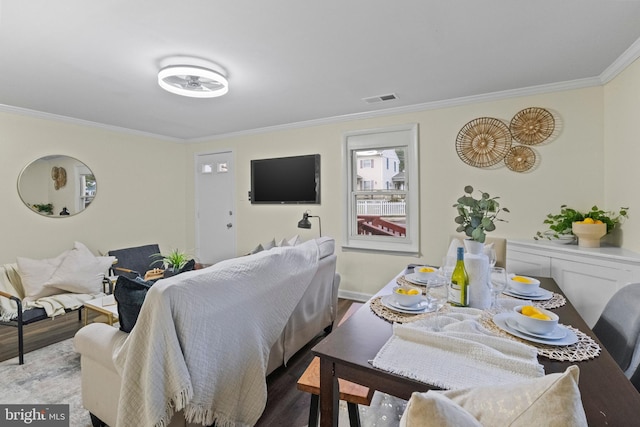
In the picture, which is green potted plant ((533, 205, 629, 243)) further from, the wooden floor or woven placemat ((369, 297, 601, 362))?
the wooden floor

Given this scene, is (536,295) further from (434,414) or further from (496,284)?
(434,414)

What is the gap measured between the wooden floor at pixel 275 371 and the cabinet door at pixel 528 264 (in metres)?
1.81

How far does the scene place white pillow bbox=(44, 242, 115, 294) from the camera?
3039mm

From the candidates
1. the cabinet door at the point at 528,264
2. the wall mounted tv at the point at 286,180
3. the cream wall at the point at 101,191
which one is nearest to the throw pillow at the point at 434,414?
the cabinet door at the point at 528,264

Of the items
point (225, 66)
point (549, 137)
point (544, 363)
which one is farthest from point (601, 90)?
point (225, 66)

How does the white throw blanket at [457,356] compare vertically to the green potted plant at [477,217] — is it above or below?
below

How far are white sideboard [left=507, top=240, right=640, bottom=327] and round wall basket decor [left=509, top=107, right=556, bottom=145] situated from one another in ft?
3.40

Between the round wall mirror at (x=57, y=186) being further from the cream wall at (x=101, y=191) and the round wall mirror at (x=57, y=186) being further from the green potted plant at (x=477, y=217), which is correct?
the green potted plant at (x=477, y=217)

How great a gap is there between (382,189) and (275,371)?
2.38 m

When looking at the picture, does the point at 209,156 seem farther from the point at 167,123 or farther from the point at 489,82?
the point at 489,82

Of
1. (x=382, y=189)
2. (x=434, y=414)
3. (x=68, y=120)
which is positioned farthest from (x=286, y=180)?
(x=434, y=414)

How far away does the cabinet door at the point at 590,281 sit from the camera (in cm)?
208

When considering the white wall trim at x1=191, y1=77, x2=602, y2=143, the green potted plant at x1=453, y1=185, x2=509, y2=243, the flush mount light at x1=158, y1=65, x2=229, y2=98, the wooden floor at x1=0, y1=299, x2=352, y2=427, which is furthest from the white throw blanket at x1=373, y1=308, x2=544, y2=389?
the white wall trim at x1=191, y1=77, x2=602, y2=143

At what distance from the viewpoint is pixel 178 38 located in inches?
78.5
